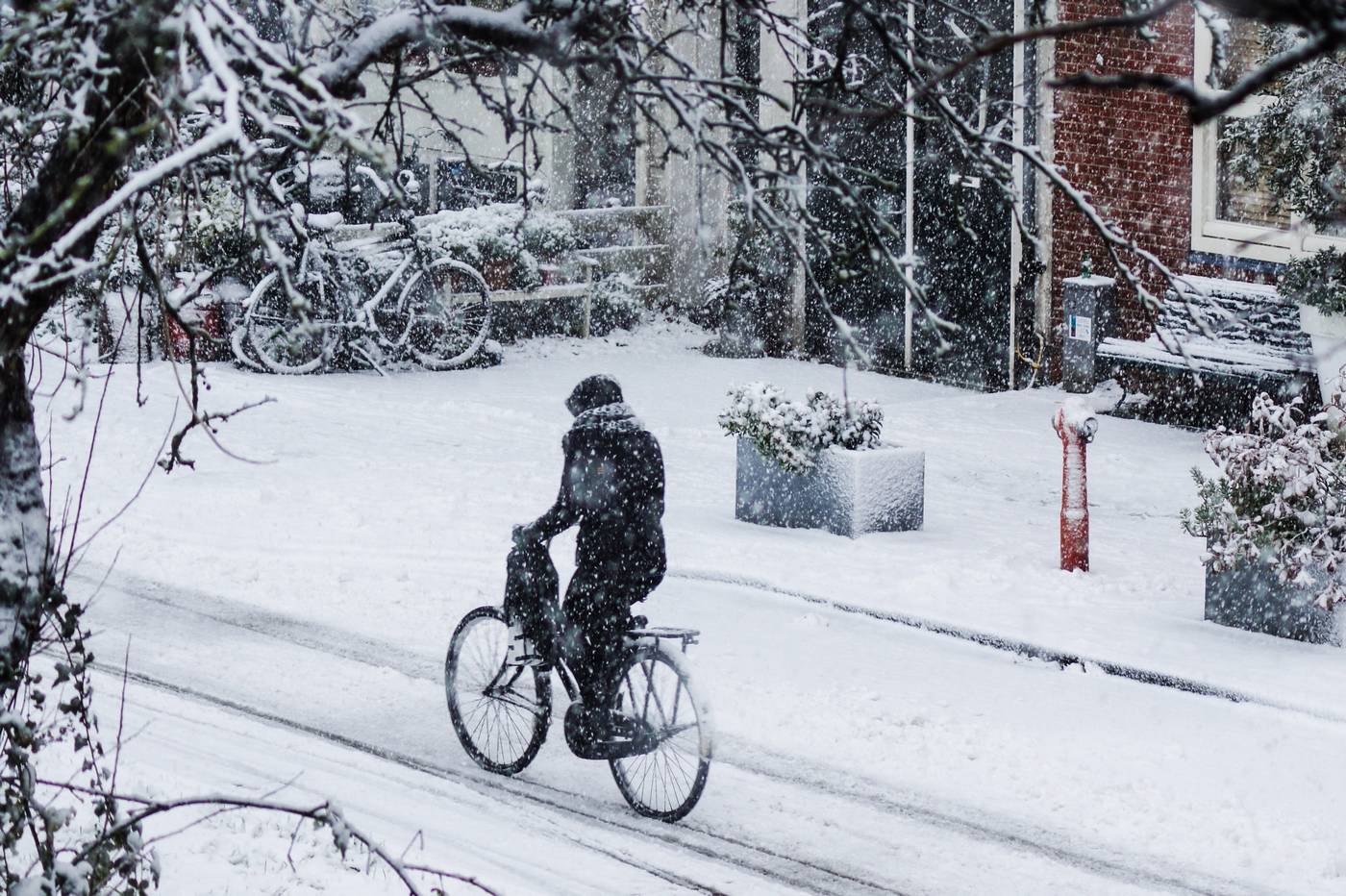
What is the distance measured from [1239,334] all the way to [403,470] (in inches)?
271

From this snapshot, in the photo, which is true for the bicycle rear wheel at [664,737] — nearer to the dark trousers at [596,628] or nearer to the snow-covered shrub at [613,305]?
the dark trousers at [596,628]

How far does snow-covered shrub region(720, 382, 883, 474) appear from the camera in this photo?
1102cm

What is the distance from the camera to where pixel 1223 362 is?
46.7 feet

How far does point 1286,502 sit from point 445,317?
436 inches

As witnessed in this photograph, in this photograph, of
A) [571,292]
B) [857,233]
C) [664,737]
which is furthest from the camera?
[571,292]

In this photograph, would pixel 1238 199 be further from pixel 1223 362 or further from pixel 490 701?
pixel 490 701

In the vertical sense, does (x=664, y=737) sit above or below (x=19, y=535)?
below

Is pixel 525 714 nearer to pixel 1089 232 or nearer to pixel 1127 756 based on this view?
pixel 1127 756

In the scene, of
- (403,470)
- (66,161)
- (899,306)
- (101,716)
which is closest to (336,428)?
(403,470)

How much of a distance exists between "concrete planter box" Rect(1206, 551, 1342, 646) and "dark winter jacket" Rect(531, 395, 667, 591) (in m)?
3.55

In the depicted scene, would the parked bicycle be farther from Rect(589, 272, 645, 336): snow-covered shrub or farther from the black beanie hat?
the black beanie hat

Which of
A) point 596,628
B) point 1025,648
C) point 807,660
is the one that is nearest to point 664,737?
point 596,628

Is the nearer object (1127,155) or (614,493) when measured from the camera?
(614,493)

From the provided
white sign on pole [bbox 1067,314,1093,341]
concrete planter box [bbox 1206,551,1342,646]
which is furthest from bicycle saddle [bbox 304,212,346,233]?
concrete planter box [bbox 1206,551,1342,646]
